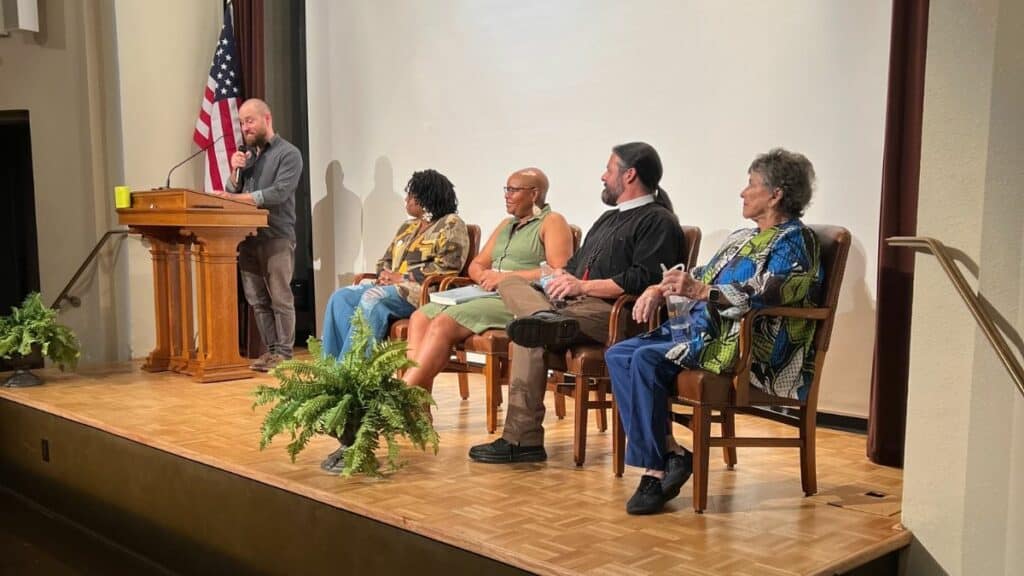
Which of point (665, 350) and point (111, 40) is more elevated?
point (111, 40)

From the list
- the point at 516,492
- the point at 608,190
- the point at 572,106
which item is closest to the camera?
the point at 516,492

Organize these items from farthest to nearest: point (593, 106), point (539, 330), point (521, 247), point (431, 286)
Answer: point (593, 106), point (431, 286), point (521, 247), point (539, 330)

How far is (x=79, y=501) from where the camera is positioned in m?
4.16

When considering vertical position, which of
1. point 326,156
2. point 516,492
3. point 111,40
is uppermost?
point 111,40

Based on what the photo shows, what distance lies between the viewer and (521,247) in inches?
157

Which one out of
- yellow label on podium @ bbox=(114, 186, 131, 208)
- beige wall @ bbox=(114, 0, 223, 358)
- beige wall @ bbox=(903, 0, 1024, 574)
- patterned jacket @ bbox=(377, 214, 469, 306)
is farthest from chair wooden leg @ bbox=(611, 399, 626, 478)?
beige wall @ bbox=(114, 0, 223, 358)

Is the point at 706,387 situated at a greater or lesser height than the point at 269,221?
lesser

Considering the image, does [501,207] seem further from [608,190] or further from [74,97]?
[74,97]

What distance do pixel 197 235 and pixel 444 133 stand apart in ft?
5.05

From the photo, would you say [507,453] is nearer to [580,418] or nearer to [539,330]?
[580,418]

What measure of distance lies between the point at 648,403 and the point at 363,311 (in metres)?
1.74

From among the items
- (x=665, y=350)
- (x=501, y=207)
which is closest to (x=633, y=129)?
(x=501, y=207)

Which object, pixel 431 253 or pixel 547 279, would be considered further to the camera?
pixel 431 253

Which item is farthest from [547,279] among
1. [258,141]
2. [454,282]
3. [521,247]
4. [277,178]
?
[258,141]
